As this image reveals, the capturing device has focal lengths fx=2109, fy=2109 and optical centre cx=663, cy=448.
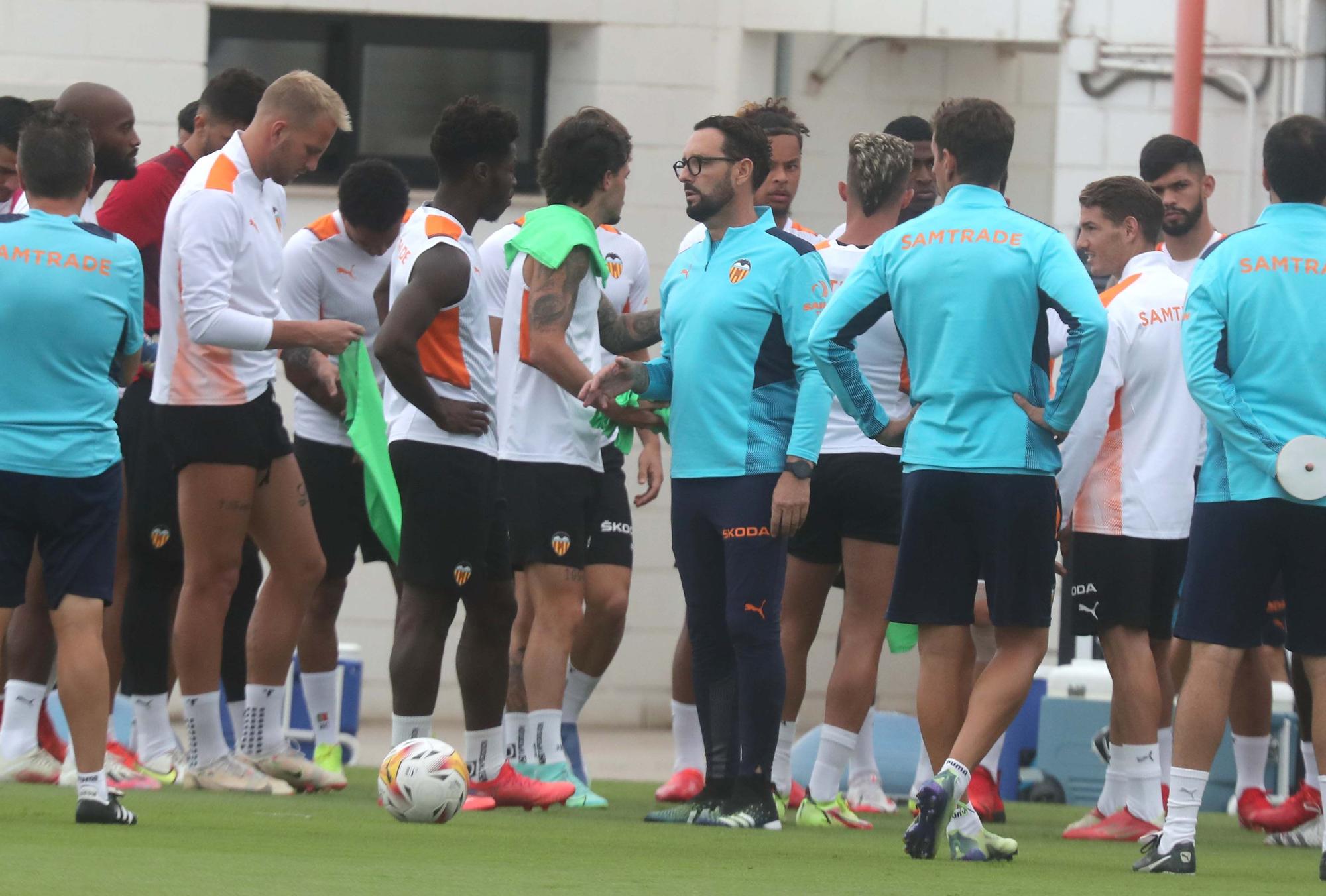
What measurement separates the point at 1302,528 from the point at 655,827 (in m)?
2.12

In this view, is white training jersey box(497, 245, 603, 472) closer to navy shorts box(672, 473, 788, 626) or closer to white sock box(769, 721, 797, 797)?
navy shorts box(672, 473, 788, 626)

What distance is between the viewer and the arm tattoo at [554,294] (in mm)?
6496

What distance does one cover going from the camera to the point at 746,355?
6.31 meters

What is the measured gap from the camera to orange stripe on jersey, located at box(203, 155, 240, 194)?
6.62 metres

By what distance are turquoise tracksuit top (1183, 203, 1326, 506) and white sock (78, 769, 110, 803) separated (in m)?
3.03

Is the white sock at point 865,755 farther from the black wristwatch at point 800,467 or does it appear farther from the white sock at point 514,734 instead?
the black wristwatch at point 800,467

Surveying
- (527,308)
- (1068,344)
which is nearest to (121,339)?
(527,308)

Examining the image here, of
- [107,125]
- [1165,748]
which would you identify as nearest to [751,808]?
[1165,748]

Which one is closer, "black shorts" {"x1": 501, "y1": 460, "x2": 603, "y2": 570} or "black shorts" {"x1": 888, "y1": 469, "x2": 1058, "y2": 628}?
"black shorts" {"x1": 888, "y1": 469, "x2": 1058, "y2": 628}

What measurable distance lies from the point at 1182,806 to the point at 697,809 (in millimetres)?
1632

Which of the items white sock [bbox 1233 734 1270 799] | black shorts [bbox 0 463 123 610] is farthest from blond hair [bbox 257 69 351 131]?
white sock [bbox 1233 734 1270 799]

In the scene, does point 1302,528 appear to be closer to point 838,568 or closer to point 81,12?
point 838,568

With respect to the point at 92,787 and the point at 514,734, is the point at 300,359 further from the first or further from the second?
the point at 92,787

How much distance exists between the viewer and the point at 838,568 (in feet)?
23.5
